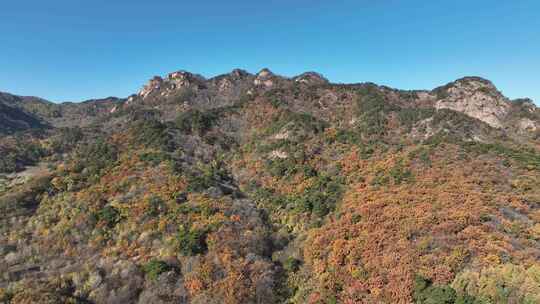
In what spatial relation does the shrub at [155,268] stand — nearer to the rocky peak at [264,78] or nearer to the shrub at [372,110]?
the shrub at [372,110]

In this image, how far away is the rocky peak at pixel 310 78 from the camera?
99.8 m

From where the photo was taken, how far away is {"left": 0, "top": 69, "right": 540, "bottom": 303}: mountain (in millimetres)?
19781

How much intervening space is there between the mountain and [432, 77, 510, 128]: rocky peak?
6.77 meters

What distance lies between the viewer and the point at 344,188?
3506 centimetres

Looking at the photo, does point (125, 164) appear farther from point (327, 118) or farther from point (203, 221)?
point (327, 118)

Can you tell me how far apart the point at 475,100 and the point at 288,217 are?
66.0 meters

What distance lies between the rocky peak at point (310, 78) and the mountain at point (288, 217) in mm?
42730

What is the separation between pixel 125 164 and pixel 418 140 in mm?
47661

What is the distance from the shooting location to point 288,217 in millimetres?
32344

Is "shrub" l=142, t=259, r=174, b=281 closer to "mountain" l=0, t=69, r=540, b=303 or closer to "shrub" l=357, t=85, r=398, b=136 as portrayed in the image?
"mountain" l=0, t=69, r=540, b=303

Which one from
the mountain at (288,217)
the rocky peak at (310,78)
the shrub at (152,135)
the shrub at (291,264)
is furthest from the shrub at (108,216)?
the rocky peak at (310,78)

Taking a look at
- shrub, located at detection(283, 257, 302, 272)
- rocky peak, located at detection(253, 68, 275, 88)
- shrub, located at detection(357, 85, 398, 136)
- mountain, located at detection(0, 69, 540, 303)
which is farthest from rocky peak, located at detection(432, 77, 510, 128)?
shrub, located at detection(283, 257, 302, 272)

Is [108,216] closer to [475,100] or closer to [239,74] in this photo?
[475,100]

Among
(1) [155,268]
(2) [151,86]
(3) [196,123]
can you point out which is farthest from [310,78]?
(1) [155,268]
